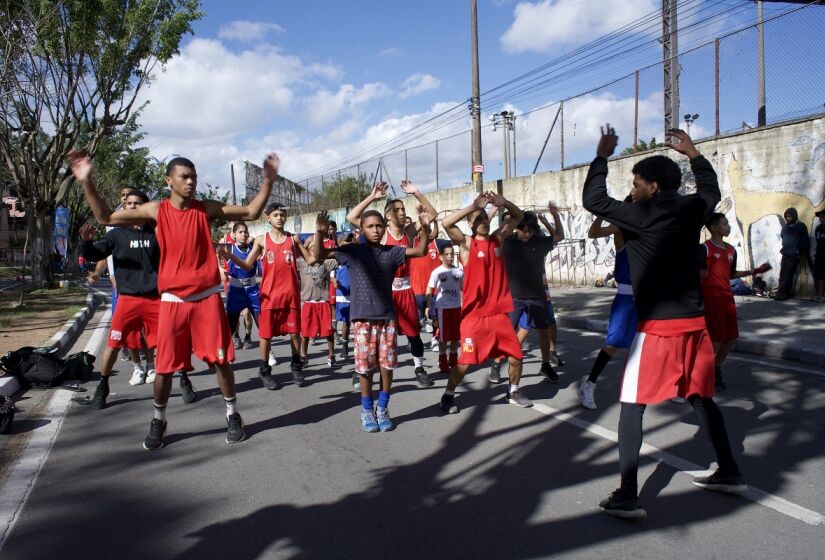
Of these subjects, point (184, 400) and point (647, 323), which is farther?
point (184, 400)

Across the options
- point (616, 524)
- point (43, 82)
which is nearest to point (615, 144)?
point (616, 524)

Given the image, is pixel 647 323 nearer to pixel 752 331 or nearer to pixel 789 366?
pixel 789 366

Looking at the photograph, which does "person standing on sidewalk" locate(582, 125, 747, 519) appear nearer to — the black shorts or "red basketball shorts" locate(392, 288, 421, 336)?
the black shorts

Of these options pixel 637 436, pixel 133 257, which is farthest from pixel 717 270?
pixel 133 257

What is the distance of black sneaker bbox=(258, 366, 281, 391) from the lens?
22.7ft

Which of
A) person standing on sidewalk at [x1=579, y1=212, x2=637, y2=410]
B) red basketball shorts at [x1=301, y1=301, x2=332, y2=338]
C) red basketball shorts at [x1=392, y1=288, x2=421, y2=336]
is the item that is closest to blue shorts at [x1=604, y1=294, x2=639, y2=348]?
person standing on sidewalk at [x1=579, y1=212, x2=637, y2=410]

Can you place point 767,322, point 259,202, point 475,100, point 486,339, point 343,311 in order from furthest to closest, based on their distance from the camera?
point 475,100
point 767,322
point 343,311
point 486,339
point 259,202

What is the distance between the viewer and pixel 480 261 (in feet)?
18.5

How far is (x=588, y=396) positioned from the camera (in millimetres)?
5738

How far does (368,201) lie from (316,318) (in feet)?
10.9

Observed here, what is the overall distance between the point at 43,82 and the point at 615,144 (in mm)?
18989

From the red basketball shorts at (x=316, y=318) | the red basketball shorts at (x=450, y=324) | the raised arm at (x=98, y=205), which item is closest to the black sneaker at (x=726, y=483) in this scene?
the red basketball shorts at (x=450, y=324)

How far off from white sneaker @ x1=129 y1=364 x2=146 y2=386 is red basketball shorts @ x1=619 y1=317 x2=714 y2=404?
5763 mm

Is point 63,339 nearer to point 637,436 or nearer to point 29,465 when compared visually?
point 29,465
